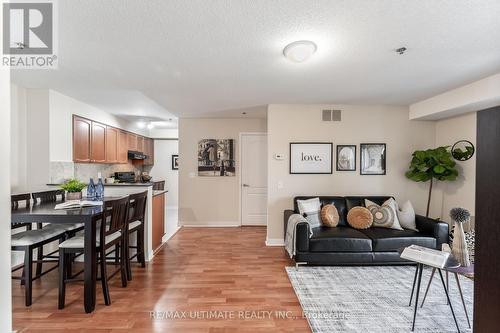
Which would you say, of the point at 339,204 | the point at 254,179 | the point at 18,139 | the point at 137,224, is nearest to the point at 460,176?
the point at 339,204

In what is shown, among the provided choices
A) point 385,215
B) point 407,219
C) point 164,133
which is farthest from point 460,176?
point 164,133

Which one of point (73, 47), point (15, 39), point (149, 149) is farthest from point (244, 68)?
point (149, 149)

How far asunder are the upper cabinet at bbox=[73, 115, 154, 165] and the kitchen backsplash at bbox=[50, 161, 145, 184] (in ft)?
0.58

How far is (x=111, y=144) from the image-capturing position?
16.3 ft

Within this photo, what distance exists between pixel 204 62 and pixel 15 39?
157cm

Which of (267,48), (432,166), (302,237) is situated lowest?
(302,237)

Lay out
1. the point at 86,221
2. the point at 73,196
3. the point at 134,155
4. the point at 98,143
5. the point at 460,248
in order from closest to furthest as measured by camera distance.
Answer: the point at 460,248, the point at 86,221, the point at 73,196, the point at 98,143, the point at 134,155

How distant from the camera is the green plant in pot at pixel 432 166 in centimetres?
361

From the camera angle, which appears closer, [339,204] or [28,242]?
[28,242]

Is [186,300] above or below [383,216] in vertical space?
below

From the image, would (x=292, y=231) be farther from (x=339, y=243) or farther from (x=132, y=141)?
(x=132, y=141)

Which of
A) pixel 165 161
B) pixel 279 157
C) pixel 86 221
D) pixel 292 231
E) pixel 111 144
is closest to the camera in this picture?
pixel 86 221

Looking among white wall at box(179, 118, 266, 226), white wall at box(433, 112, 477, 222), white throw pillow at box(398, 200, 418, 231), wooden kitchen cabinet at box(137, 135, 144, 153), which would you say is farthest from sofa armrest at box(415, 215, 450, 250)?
wooden kitchen cabinet at box(137, 135, 144, 153)

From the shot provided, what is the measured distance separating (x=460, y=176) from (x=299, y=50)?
354 cm
